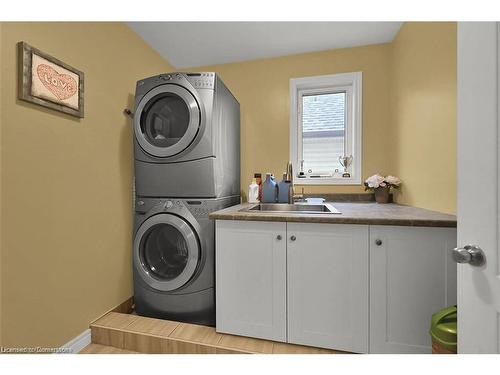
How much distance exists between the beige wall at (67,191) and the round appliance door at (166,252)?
0.80 ft

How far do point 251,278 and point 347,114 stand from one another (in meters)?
1.88

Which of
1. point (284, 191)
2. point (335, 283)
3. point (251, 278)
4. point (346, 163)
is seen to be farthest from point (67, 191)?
point (346, 163)

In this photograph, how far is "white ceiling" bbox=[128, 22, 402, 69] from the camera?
189cm

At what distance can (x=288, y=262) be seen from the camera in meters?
1.32

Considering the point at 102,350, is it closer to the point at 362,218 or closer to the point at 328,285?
the point at 328,285

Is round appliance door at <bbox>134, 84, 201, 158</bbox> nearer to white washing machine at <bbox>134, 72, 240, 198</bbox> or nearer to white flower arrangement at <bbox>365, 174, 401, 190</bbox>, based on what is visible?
white washing machine at <bbox>134, 72, 240, 198</bbox>

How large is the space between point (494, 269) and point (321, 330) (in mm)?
952

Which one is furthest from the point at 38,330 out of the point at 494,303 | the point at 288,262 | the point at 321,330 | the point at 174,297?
the point at 494,303

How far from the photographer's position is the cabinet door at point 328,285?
1228mm

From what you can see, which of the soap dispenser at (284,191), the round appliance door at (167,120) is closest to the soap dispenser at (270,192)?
the soap dispenser at (284,191)
